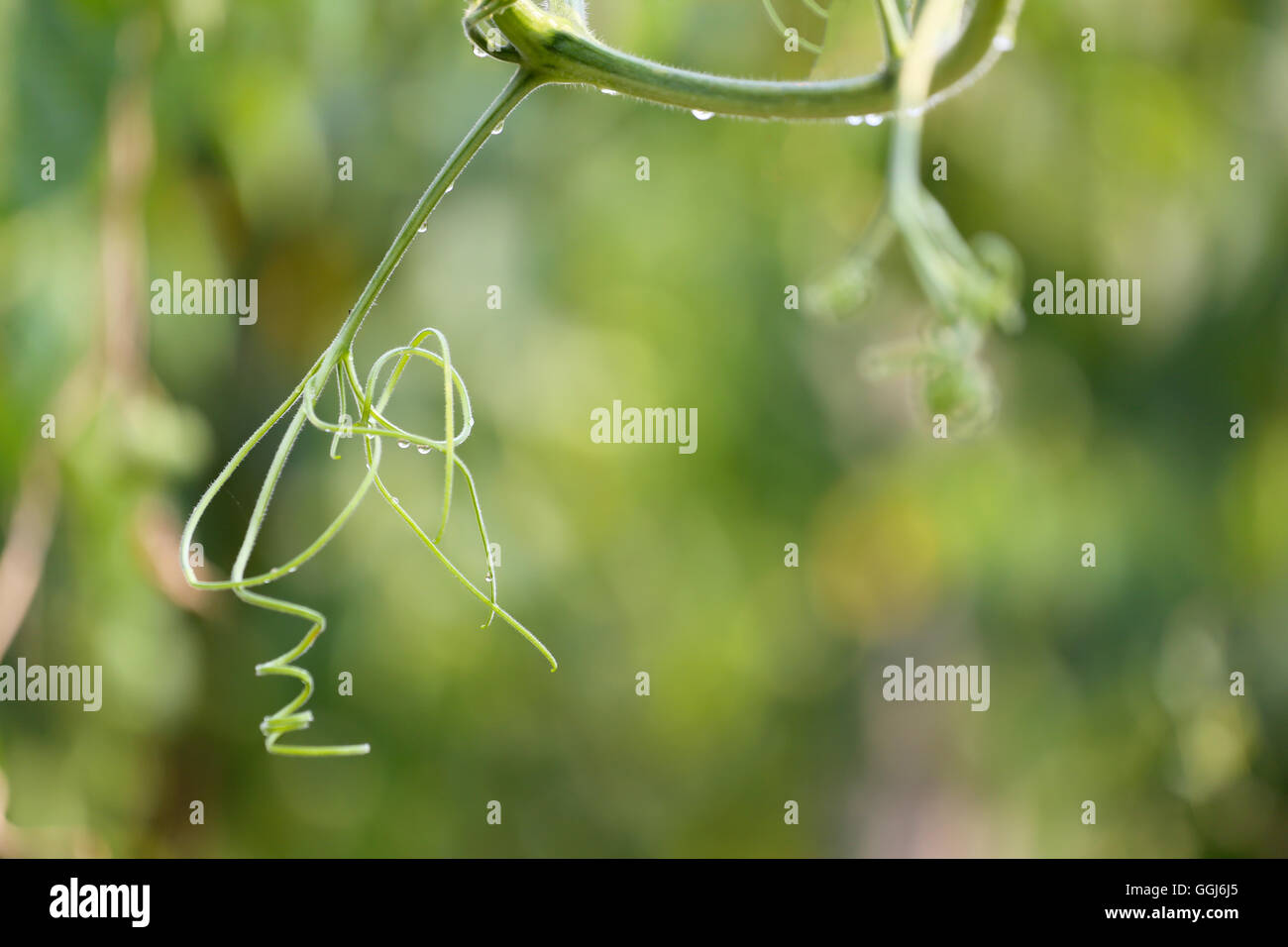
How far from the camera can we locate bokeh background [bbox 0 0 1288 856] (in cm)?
245

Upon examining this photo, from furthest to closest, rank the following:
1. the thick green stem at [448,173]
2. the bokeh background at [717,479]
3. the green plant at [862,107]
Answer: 1. the bokeh background at [717,479]
2. the thick green stem at [448,173]
3. the green plant at [862,107]

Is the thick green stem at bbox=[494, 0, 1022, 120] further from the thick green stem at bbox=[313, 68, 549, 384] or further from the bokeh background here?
the bokeh background

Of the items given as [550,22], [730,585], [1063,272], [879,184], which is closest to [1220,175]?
[1063,272]

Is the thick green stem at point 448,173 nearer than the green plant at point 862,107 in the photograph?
No

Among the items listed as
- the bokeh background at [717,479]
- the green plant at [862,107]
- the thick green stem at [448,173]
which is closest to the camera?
the green plant at [862,107]

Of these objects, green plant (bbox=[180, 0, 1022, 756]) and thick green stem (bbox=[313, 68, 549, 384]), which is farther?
thick green stem (bbox=[313, 68, 549, 384])

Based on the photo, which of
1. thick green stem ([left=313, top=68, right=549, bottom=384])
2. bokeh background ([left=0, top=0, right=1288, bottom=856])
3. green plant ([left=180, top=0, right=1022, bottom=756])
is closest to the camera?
green plant ([left=180, top=0, right=1022, bottom=756])

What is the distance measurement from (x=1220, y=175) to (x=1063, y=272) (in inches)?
14.2

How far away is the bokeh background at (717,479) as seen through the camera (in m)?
2.45

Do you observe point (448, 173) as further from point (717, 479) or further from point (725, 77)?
point (717, 479)

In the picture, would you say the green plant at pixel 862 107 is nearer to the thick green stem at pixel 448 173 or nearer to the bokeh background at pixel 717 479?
the thick green stem at pixel 448 173

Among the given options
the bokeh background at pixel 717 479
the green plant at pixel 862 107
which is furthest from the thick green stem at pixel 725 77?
the bokeh background at pixel 717 479

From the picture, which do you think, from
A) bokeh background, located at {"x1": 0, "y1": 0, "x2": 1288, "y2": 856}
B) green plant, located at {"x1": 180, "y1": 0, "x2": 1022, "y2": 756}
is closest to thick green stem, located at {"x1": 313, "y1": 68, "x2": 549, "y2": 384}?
green plant, located at {"x1": 180, "y1": 0, "x2": 1022, "y2": 756}

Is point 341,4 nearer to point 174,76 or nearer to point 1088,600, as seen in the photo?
point 174,76
